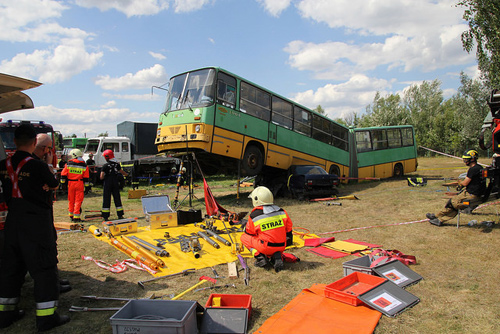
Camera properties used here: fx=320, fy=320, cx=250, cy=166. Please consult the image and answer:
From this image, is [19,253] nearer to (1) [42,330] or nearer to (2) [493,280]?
(1) [42,330]

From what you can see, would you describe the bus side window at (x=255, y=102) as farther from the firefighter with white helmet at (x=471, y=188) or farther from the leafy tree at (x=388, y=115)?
the leafy tree at (x=388, y=115)

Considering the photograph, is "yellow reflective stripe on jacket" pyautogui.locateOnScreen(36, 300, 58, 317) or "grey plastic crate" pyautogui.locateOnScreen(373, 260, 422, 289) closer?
"yellow reflective stripe on jacket" pyautogui.locateOnScreen(36, 300, 58, 317)

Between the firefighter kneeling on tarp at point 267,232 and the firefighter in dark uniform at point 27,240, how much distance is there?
266 centimetres

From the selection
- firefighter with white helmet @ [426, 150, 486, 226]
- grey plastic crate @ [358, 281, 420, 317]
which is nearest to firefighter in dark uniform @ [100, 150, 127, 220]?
grey plastic crate @ [358, 281, 420, 317]

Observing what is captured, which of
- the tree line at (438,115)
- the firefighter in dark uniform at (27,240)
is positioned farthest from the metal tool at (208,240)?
the tree line at (438,115)

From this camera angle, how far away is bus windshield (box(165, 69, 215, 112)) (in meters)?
9.94

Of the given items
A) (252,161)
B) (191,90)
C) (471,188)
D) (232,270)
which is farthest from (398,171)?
(232,270)

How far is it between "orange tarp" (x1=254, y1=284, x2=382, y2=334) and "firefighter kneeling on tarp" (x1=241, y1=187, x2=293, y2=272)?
1.18 m

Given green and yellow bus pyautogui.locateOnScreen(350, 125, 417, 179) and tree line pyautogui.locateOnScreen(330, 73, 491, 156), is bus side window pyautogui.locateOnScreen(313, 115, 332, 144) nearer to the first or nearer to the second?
green and yellow bus pyautogui.locateOnScreen(350, 125, 417, 179)

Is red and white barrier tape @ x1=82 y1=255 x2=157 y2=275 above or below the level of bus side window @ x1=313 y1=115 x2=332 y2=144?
below

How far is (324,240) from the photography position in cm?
643

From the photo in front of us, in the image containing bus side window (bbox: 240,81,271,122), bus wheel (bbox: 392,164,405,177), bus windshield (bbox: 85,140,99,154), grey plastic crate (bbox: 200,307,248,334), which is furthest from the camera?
bus wheel (bbox: 392,164,405,177)

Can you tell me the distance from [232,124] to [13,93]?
6918 millimetres

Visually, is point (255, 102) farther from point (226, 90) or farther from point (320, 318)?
point (320, 318)
